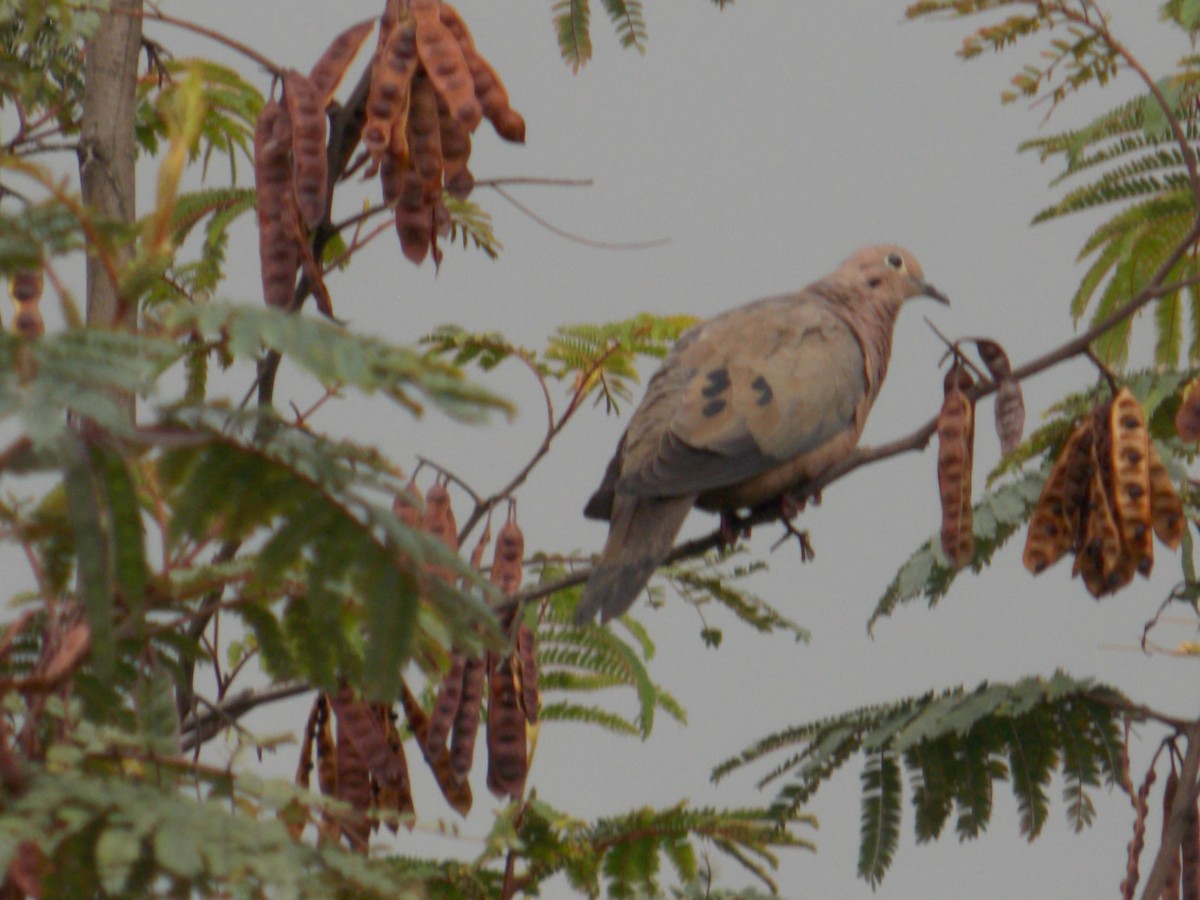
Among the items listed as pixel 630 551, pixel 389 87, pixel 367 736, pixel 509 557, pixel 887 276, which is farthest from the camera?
pixel 887 276

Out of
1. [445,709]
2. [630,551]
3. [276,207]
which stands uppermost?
[276,207]

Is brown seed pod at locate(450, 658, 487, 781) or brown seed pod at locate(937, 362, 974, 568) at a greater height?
brown seed pod at locate(937, 362, 974, 568)

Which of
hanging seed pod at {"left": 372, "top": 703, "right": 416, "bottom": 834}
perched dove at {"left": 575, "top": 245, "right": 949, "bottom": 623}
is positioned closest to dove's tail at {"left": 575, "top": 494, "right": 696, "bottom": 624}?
perched dove at {"left": 575, "top": 245, "right": 949, "bottom": 623}

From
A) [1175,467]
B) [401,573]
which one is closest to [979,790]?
[1175,467]

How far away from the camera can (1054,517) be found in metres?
2.54

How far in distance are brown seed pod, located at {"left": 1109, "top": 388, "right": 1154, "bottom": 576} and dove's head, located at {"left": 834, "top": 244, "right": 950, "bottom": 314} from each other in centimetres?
212

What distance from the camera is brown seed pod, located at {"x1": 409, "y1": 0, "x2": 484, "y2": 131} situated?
233 cm

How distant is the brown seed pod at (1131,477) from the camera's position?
7.95 feet

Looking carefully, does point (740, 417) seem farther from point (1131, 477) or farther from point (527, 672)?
point (1131, 477)

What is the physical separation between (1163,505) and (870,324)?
197 centimetres

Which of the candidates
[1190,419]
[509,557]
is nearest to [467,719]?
[509,557]

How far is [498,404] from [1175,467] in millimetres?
1947

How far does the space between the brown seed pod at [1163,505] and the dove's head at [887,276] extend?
2.12 m

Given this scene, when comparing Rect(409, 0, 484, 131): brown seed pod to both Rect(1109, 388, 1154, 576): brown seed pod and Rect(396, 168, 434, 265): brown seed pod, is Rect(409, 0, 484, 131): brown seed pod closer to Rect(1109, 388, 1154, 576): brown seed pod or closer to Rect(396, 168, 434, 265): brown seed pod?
Rect(396, 168, 434, 265): brown seed pod
